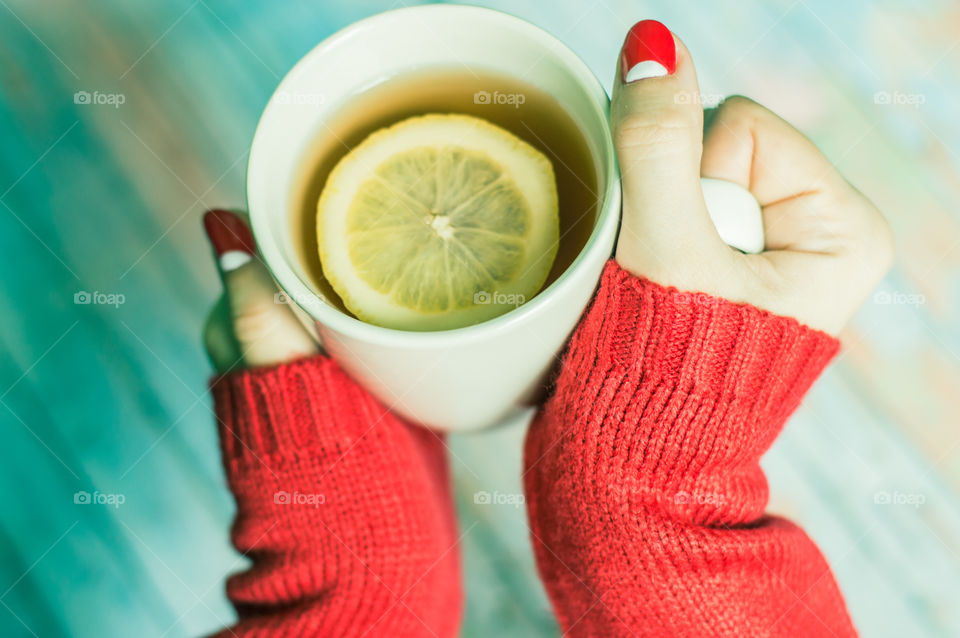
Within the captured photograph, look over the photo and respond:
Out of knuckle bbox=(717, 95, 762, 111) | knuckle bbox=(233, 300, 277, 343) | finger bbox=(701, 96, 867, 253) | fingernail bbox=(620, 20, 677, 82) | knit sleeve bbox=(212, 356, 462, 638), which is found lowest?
knit sleeve bbox=(212, 356, 462, 638)

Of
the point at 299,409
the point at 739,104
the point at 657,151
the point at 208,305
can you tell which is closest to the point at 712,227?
the point at 657,151

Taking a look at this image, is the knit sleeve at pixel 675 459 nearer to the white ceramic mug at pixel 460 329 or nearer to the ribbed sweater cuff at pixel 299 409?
the white ceramic mug at pixel 460 329

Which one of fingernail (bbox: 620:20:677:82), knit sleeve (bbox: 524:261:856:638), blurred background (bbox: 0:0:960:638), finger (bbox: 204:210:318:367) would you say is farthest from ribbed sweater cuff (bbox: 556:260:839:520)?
blurred background (bbox: 0:0:960:638)

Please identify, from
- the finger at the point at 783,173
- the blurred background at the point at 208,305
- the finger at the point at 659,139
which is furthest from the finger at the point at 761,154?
the blurred background at the point at 208,305

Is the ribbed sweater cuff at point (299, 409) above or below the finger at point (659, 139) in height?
below

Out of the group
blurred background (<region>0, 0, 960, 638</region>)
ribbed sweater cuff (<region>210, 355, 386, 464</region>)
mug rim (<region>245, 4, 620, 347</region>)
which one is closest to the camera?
mug rim (<region>245, 4, 620, 347</region>)

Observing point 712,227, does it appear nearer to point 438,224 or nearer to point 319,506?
point 438,224

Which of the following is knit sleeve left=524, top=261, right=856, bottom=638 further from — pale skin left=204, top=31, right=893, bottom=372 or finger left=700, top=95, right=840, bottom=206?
finger left=700, top=95, right=840, bottom=206
